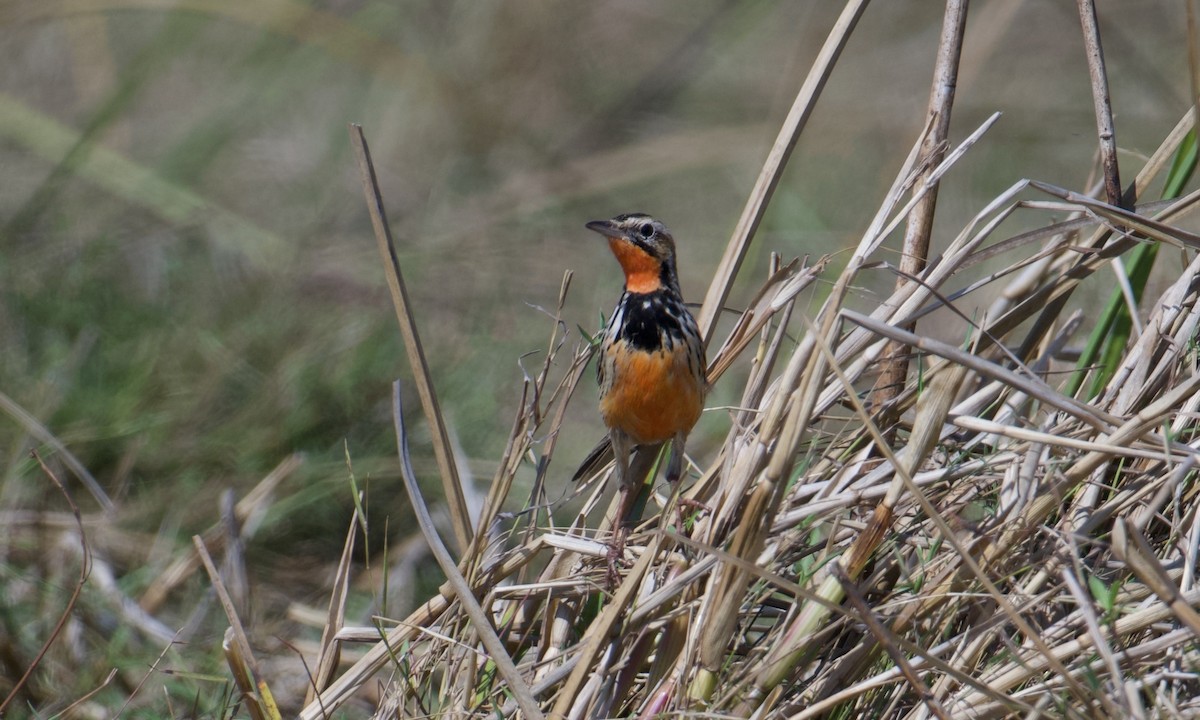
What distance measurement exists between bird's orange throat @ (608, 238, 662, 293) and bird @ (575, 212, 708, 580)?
7 centimetres

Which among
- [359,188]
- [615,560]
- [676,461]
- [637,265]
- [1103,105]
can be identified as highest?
[1103,105]

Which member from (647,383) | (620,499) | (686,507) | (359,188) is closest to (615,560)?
(686,507)

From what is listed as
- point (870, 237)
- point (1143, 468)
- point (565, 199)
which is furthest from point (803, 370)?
point (565, 199)

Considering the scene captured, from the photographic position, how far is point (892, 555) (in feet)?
9.43

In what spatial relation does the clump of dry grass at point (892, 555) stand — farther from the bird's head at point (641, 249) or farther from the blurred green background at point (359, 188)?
the blurred green background at point (359, 188)

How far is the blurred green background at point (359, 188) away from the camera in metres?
5.45

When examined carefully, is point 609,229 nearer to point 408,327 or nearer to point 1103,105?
point 408,327

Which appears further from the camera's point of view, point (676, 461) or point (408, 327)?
point (676, 461)

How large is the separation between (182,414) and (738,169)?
4.55m

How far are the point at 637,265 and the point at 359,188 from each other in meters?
4.33

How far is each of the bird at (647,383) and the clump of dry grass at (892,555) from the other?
476 millimetres

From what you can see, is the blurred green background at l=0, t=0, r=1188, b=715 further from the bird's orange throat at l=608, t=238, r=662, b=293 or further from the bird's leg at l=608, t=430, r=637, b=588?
the bird's orange throat at l=608, t=238, r=662, b=293

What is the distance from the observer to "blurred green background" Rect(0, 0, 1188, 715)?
5445 mm

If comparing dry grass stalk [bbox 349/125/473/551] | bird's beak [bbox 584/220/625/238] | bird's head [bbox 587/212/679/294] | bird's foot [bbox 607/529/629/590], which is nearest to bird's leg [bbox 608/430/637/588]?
bird's foot [bbox 607/529/629/590]
